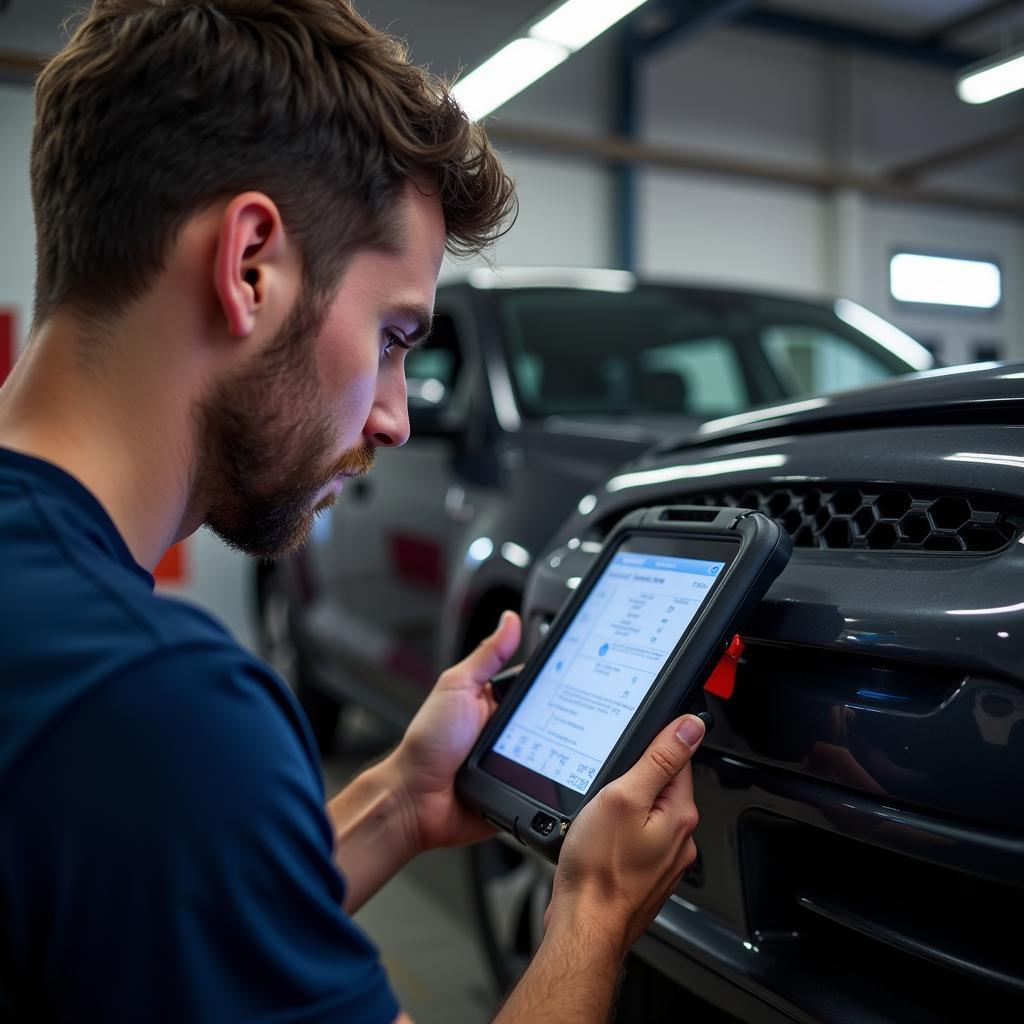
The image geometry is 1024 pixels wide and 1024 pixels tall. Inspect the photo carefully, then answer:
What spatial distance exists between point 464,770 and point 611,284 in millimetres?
2041

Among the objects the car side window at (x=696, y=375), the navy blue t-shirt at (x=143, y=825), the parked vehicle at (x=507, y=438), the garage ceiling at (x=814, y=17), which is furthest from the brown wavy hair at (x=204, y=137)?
the garage ceiling at (x=814, y=17)

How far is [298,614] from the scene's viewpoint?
3768 mm

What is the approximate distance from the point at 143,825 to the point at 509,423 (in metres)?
1.99

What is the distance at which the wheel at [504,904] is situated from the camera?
2.02 m

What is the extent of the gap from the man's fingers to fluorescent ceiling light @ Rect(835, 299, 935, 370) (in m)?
1.96

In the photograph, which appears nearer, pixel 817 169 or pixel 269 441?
pixel 269 441

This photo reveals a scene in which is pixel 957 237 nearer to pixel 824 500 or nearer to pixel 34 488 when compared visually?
pixel 824 500

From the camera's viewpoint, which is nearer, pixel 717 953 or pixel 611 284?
pixel 717 953

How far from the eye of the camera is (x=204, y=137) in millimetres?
842

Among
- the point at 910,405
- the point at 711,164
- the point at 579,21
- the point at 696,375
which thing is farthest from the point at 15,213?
the point at 910,405

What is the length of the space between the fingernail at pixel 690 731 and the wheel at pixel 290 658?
2882 millimetres

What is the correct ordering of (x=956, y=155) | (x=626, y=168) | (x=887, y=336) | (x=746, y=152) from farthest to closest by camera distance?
(x=956, y=155) → (x=746, y=152) → (x=626, y=168) → (x=887, y=336)

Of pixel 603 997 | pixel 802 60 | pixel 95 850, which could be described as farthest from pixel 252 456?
pixel 802 60

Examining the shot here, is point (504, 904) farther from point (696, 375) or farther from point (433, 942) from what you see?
point (696, 375)
